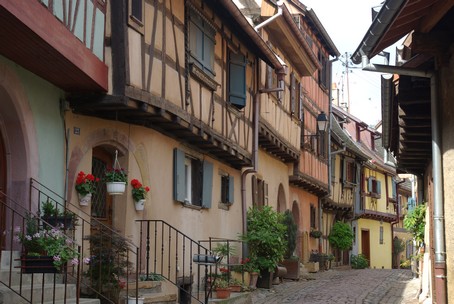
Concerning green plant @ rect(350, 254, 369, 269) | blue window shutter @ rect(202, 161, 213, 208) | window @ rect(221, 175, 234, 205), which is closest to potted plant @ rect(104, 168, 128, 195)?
blue window shutter @ rect(202, 161, 213, 208)

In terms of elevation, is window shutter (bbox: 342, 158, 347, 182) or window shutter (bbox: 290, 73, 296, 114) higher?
window shutter (bbox: 290, 73, 296, 114)

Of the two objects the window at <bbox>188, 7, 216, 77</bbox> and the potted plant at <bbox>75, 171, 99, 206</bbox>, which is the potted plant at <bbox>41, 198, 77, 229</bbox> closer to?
the potted plant at <bbox>75, 171, 99, 206</bbox>

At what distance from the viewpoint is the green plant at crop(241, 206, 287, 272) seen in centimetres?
1712

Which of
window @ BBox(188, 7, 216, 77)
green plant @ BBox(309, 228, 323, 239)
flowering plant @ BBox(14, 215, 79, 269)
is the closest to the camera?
flowering plant @ BBox(14, 215, 79, 269)

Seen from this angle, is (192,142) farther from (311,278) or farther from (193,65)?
(311,278)

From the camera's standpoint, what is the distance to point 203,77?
1395 centimetres

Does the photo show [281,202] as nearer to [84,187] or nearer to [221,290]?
[221,290]

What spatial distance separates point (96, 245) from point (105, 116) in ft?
6.86

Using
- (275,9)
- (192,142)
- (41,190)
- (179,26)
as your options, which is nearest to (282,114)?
(275,9)

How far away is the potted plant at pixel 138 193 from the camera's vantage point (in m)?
11.8

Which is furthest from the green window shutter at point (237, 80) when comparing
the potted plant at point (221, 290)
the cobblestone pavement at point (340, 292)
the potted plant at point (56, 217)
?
the potted plant at point (56, 217)

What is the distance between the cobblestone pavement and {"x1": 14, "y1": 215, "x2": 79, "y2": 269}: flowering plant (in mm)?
7521

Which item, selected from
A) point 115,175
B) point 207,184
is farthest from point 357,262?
point 115,175

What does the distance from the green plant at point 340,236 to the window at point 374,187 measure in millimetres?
8526
